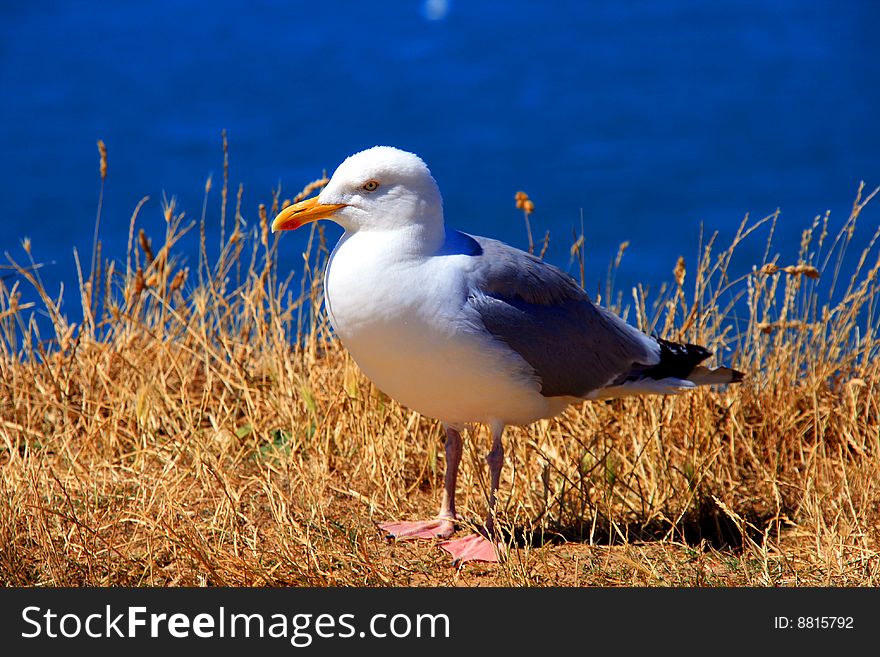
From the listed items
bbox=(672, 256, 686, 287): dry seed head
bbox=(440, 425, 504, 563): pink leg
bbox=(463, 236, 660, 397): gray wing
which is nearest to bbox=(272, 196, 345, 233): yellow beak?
bbox=(463, 236, 660, 397): gray wing

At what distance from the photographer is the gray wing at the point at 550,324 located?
386 centimetres

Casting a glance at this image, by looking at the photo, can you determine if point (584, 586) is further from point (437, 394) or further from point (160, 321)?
point (160, 321)

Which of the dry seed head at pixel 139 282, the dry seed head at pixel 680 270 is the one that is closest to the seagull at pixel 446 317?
the dry seed head at pixel 680 270

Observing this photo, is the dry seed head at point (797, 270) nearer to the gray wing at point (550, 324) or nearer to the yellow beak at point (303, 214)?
the gray wing at point (550, 324)

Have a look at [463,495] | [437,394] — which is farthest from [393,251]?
[463,495]

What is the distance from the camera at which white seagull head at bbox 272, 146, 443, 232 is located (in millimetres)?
3775

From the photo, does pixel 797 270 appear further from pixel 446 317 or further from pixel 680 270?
pixel 446 317

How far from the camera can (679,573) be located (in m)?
3.75

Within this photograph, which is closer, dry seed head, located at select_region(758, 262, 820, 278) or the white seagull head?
the white seagull head

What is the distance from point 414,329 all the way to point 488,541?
82 cm

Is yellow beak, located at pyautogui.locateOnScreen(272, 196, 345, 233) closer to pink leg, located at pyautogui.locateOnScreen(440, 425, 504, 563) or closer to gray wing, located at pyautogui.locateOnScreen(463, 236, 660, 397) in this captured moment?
gray wing, located at pyautogui.locateOnScreen(463, 236, 660, 397)

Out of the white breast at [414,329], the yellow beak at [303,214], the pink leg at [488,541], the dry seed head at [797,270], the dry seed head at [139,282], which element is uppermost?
the dry seed head at [139,282]

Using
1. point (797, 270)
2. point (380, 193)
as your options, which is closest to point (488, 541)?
point (380, 193)

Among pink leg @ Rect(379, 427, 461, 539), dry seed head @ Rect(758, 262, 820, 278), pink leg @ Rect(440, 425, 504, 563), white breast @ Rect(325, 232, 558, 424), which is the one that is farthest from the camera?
dry seed head @ Rect(758, 262, 820, 278)
